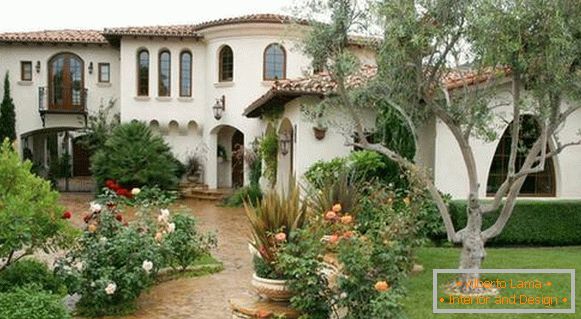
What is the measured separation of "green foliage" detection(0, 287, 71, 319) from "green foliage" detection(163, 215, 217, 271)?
8.80ft

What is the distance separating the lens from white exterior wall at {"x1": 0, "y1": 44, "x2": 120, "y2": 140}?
2647 cm

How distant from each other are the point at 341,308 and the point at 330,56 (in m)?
3.93

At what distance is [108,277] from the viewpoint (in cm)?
788

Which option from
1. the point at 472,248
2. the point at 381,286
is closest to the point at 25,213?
the point at 381,286

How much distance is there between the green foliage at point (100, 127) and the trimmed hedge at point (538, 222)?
1634 cm

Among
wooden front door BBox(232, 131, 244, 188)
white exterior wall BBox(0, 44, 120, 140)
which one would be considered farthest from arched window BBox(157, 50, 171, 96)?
wooden front door BBox(232, 131, 244, 188)

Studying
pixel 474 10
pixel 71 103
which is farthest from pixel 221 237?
pixel 71 103

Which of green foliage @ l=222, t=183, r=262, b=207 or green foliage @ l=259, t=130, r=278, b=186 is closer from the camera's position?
green foliage @ l=259, t=130, r=278, b=186

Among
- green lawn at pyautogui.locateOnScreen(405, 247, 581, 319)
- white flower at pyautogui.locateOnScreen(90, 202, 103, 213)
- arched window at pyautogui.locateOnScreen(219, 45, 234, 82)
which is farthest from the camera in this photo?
arched window at pyautogui.locateOnScreen(219, 45, 234, 82)

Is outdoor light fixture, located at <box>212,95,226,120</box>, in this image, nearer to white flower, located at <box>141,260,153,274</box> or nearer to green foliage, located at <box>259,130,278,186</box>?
green foliage, located at <box>259,130,278,186</box>

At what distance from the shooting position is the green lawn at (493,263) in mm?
7633

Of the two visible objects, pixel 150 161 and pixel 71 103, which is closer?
pixel 150 161

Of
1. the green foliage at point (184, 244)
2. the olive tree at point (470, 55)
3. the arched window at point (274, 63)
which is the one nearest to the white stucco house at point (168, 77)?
the arched window at point (274, 63)

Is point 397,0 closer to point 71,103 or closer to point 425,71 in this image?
point 425,71
